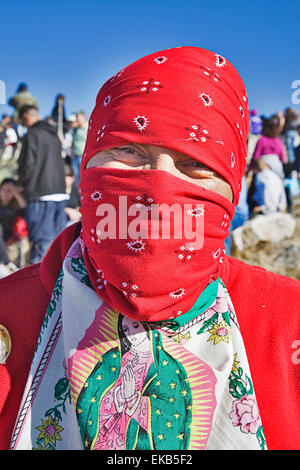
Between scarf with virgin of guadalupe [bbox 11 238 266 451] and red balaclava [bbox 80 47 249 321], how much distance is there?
→ 7 centimetres

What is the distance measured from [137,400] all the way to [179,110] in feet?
2.51

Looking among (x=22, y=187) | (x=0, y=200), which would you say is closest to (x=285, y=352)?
(x=22, y=187)

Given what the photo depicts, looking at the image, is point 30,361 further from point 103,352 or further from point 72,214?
point 72,214

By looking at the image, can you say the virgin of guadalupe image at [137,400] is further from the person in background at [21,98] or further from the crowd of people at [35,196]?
the person in background at [21,98]

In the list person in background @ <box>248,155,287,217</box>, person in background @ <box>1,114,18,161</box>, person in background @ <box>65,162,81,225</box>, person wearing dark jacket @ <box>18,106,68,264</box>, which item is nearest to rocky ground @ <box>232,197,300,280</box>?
person in background @ <box>248,155,287,217</box>

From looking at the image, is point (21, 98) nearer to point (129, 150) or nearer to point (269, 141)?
point (269, 141)

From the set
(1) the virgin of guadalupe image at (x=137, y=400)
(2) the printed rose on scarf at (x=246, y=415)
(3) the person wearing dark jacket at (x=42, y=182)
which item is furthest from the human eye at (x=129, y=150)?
(3) the person wearing dark jacket at (x=42, y=182)

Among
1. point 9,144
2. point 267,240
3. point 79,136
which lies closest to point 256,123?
point 267,240

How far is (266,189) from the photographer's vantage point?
19.9 ft

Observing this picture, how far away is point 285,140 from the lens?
368 inches

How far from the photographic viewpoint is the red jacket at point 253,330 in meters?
1.16

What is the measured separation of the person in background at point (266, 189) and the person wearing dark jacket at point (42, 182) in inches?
105

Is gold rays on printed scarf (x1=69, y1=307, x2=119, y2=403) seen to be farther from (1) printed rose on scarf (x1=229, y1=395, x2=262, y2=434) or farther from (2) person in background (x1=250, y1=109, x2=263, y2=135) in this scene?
(2) person in background (x1=250, y1=109, x2=263, y2=135)

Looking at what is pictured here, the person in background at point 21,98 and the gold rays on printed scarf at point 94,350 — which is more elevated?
the person in background at point 21,98
